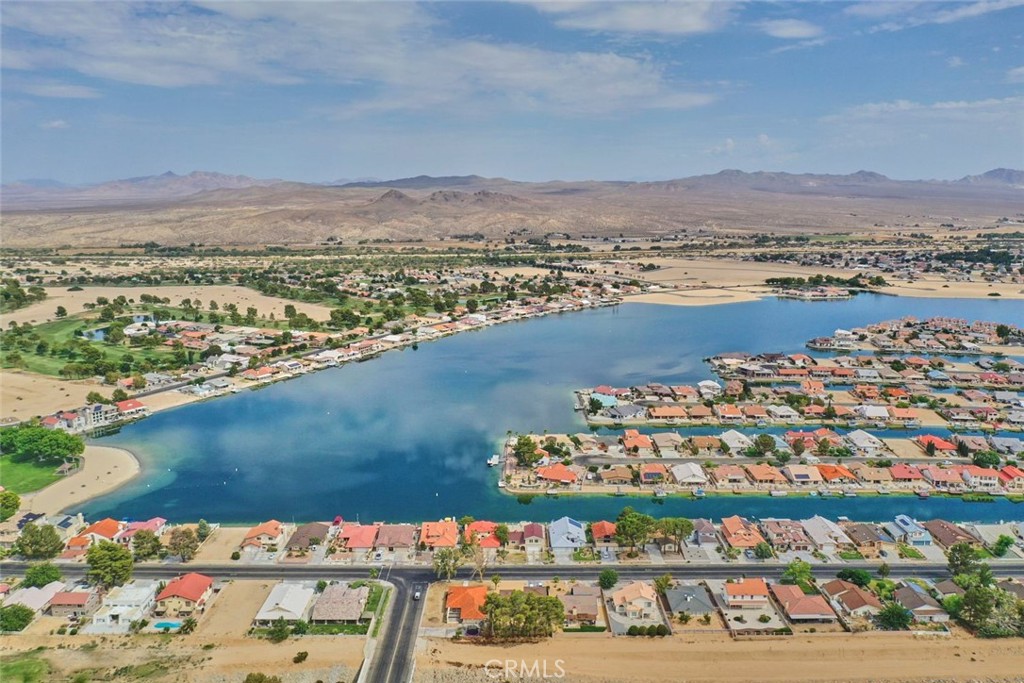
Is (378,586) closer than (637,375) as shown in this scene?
Yes

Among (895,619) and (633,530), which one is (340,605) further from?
(895,619)

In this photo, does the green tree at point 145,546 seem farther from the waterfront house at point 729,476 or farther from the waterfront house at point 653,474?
the waterfront house at point 729,476

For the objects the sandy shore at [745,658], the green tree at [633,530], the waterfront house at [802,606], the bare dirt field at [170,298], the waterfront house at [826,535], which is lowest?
the sandy shore at [745,658]

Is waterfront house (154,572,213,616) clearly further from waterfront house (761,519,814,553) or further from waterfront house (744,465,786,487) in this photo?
waterfront house (744,465,786,487)

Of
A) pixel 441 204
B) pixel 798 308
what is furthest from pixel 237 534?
pixel 441 204

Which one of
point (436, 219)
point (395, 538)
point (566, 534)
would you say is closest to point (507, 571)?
point (566, 534)

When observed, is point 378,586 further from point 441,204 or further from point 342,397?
point 441,204

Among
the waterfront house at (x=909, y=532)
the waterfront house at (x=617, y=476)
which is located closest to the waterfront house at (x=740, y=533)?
the waterfront house at (x=909, y=532)
